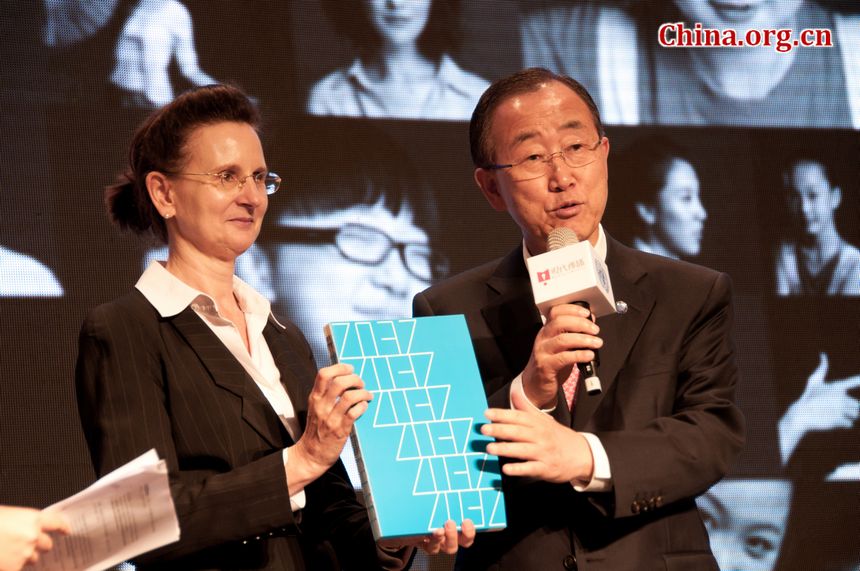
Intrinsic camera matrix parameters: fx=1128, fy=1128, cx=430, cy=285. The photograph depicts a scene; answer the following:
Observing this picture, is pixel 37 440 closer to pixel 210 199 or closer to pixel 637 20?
pixel 210 199

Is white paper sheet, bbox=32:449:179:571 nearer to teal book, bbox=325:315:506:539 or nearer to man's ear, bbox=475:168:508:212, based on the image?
teal book, bbox=325:315:506:539

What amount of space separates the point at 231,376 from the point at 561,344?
2.39 feet

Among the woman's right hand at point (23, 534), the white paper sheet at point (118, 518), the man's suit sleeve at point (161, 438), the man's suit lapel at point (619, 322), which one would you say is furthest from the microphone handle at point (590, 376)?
the woman's right hand at point (23, 534)

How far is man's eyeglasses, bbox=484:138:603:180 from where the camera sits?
8.72 feet

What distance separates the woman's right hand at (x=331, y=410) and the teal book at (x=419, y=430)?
2.2 inches

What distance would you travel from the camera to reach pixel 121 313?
240 cm

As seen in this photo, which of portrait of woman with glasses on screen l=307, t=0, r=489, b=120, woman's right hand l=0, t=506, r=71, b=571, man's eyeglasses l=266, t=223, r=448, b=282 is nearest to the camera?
woman's right hand l=0, t=506, r=71, b=571

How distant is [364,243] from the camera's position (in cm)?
405

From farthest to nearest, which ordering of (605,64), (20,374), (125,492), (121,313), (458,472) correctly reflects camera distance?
(605,64), (20,374), (121,313), (458,472), (125,492)

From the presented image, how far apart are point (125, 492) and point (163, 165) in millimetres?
970

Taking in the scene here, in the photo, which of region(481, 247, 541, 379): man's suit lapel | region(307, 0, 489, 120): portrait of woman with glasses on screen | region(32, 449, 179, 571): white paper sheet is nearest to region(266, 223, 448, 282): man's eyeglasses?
region(307, 0, 489, 120): portrait of woman with glasses on screen

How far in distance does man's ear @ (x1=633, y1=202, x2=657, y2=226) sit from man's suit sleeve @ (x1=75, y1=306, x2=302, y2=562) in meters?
2.39

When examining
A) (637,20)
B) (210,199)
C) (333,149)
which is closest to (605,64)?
(637,20)

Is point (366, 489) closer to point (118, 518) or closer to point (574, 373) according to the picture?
point (118, 518)
